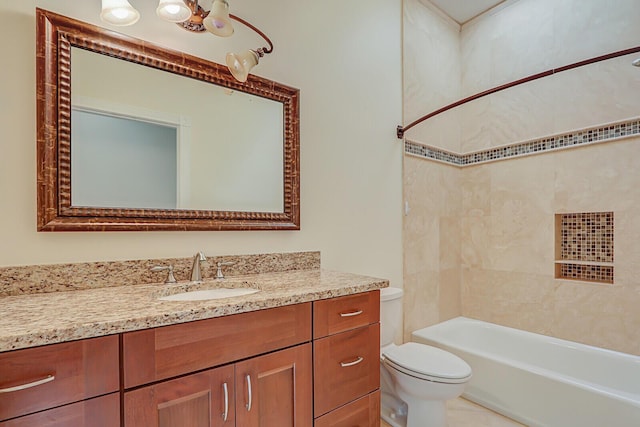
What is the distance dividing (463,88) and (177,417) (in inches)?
128

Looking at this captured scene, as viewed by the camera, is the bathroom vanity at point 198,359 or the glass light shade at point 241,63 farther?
the glass light shade at point 241,63

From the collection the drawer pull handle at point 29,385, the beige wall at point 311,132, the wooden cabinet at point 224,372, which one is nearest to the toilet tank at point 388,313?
the beige wall at point 311,132

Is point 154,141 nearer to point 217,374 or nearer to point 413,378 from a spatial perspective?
point 217,374

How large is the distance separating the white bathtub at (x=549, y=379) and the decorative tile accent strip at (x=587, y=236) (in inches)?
24.8

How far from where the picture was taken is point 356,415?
4.60ft

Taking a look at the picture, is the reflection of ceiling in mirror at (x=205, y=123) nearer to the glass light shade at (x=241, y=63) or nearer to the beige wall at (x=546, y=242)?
the glass light shade at (x=241, y=63)

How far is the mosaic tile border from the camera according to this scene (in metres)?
2.14

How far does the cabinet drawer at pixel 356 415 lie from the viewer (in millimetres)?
1300

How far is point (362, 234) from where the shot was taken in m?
2.21

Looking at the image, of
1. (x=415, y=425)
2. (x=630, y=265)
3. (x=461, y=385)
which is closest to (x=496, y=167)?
(x=630, y=265)

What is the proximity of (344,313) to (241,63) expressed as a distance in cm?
120

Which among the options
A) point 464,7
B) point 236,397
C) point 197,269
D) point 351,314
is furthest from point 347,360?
point 464,7

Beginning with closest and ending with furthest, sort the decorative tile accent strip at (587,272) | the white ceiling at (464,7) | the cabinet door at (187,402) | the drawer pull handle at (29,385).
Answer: the drawer pull handle at (29,385), the cabinet door at (187,402), the decorative tile accent strip at (587,272), the white ceiling at (464,7)

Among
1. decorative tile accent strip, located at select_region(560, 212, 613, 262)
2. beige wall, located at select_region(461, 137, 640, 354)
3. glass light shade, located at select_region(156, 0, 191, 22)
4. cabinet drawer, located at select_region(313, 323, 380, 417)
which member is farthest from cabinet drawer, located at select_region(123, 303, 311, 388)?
decorative tile accent strip, located at select_region(560, 212, 613, 262)
